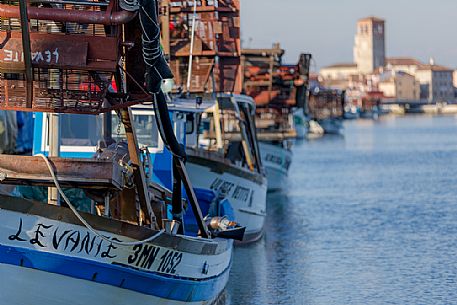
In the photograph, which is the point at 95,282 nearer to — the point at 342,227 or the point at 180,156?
the point at 180,156

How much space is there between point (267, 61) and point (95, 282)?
2978cm

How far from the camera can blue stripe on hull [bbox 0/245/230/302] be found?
477 inches

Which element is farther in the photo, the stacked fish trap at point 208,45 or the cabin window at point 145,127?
the stacked fish trap at point 208,45

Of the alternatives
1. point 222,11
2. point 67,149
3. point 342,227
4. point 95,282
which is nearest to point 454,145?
point 342,227

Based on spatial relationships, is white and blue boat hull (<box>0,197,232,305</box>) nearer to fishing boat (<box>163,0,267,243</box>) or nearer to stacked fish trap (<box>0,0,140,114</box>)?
stacked fish trap (<box>0,0,140,114</box>)

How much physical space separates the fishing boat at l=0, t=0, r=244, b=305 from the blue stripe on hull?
0.01 meters

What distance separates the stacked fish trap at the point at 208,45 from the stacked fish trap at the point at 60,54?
42.7ft

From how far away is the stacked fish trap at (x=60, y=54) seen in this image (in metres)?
11.7

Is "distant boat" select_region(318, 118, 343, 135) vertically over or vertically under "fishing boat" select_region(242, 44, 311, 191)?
under

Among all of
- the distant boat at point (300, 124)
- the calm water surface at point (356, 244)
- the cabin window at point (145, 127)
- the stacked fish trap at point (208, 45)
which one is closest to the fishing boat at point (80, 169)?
the cabin window at point (145, 127)

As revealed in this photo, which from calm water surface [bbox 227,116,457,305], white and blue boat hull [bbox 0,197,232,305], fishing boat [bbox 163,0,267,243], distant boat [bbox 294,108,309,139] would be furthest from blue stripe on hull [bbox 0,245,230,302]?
distant boat [bbox 294,108,309,139]

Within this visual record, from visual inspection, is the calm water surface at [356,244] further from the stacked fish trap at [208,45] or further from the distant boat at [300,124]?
the distant boat at [300,124]

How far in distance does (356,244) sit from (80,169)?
603 inches

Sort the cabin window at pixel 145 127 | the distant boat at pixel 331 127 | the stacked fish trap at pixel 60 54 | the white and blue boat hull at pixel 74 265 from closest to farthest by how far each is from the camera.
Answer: the stacked fish trap at pixel 60 54 → the white and blue boat hull at pixel 74 265 → the cabin window at pixel 145 127 → the distant boat at pixel 331 127
